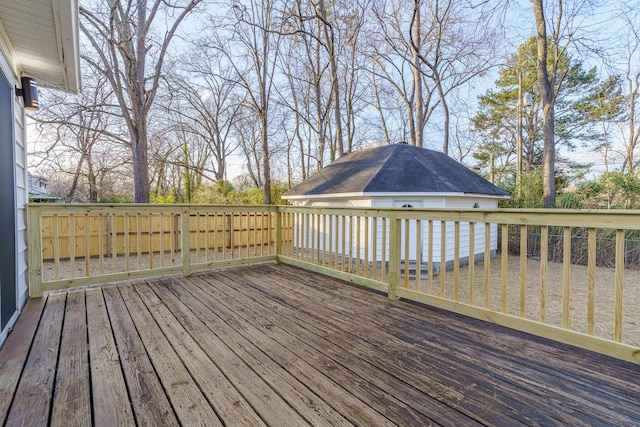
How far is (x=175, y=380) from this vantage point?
65.4 inches

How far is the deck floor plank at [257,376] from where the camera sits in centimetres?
141

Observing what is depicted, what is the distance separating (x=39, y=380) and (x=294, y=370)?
4.64ft

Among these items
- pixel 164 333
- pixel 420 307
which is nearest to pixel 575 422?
Result: pixel 420 307

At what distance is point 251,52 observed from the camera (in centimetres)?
962

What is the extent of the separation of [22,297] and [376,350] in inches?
131

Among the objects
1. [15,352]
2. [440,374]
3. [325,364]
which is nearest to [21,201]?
[15,352]

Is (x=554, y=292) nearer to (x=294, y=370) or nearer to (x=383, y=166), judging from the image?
(x=383, y=166)

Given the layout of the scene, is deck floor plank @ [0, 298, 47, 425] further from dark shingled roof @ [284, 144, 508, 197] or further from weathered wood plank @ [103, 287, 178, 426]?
dark shingled roof @ [284, 144, 508, 197]

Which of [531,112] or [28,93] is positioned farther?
[531,112]

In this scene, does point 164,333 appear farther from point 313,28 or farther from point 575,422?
point 313,28

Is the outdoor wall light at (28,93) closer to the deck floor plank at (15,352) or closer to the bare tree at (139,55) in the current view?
the deck floor plank at (15,352)

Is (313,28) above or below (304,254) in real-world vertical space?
above

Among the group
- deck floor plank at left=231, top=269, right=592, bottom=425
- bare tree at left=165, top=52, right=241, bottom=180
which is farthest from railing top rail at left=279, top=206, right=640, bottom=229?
bare tree at left=165, top=52, right=241, bottom=180

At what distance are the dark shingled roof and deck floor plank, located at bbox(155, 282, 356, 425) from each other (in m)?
5.25
